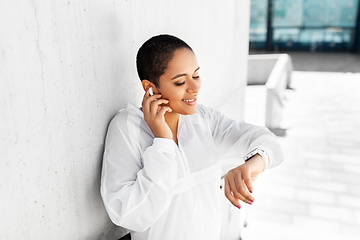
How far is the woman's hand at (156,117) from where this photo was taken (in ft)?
3.83

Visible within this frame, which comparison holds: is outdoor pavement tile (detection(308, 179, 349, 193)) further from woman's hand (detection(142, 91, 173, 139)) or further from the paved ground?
woman's hand (detection(142, 91, 173, 139))

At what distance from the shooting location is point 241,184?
4.30 ft

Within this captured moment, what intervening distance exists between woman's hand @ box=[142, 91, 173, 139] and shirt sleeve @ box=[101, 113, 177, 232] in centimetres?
3

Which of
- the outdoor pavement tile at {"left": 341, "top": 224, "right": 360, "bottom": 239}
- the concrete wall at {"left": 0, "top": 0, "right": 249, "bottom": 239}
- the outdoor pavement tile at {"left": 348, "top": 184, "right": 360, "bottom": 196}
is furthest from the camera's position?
the outdoor pavement tile at {"left": 348, "top": 184, "right": 360, "bottom": 196}

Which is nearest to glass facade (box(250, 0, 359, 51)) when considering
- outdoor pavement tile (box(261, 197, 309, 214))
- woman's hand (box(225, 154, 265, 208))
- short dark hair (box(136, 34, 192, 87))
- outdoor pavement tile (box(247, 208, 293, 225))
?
outdoor pavement tile (box(261, 197, 309, 214))

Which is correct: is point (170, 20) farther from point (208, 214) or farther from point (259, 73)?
point (259, 73)

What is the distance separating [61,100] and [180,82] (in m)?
0.43

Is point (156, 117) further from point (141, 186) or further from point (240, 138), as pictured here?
point (240, 138)

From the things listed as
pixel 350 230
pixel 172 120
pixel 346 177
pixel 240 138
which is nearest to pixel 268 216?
pixel 350 230

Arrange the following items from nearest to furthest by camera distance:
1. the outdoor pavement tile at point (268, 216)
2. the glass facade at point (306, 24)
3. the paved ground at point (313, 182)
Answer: the paved ground at point (313, 182)
the outdoor pavement tile at point (268, 216)
the glass facade at point (306, 24)

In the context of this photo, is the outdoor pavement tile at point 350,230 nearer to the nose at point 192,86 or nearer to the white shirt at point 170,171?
the white shirt at point 170,171

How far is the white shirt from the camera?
112cm

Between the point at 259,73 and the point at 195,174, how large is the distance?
29.3 feet

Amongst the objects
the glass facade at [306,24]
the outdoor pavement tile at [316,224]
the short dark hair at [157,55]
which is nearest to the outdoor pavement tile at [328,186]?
the outdoor pavement tile at [316,224]
